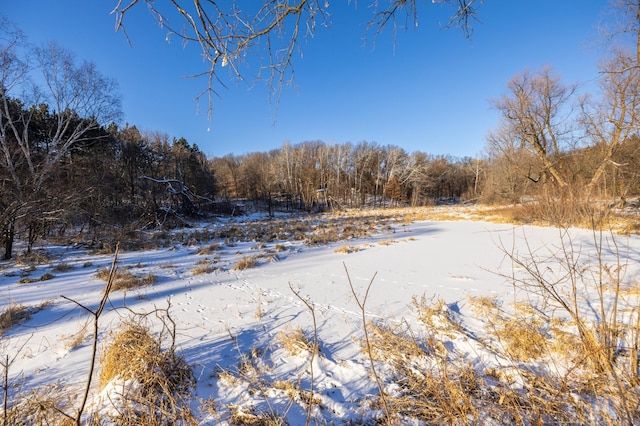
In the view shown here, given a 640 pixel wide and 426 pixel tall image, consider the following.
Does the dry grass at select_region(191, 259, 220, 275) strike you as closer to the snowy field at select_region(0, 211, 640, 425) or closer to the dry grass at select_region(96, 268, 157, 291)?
the snowy field at select_region(0, 211, 640, 425)

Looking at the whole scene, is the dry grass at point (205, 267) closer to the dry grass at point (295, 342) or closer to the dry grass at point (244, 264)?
the dry grass at point (244, 264)

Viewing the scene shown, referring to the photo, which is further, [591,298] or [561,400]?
[591,298]

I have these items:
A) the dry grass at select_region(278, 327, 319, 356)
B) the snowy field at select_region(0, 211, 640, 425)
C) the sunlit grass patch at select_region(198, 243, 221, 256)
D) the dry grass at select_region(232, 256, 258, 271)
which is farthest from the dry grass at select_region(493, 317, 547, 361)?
the sunlit grass patch at select_region(198, 243, 221, 256)

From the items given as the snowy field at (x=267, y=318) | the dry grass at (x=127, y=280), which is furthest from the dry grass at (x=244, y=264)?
the dry grass at (x=127, y=280)

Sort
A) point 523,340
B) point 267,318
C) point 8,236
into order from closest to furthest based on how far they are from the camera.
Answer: point 523,340 < point 267,318 < point 8,236

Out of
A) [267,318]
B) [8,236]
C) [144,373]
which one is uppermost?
[8,236]

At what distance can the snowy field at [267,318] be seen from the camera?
202cm

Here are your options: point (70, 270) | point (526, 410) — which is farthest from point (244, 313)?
point (70, 270)

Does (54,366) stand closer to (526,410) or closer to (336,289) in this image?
(336,289)

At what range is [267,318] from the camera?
3.52 metres

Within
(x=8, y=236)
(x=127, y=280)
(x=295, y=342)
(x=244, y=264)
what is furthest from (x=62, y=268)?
(x=295, y=342)

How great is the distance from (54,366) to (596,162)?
1848 cm

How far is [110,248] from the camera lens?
8.74 metres

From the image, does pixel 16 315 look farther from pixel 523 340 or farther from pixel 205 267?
pixel 523 340
